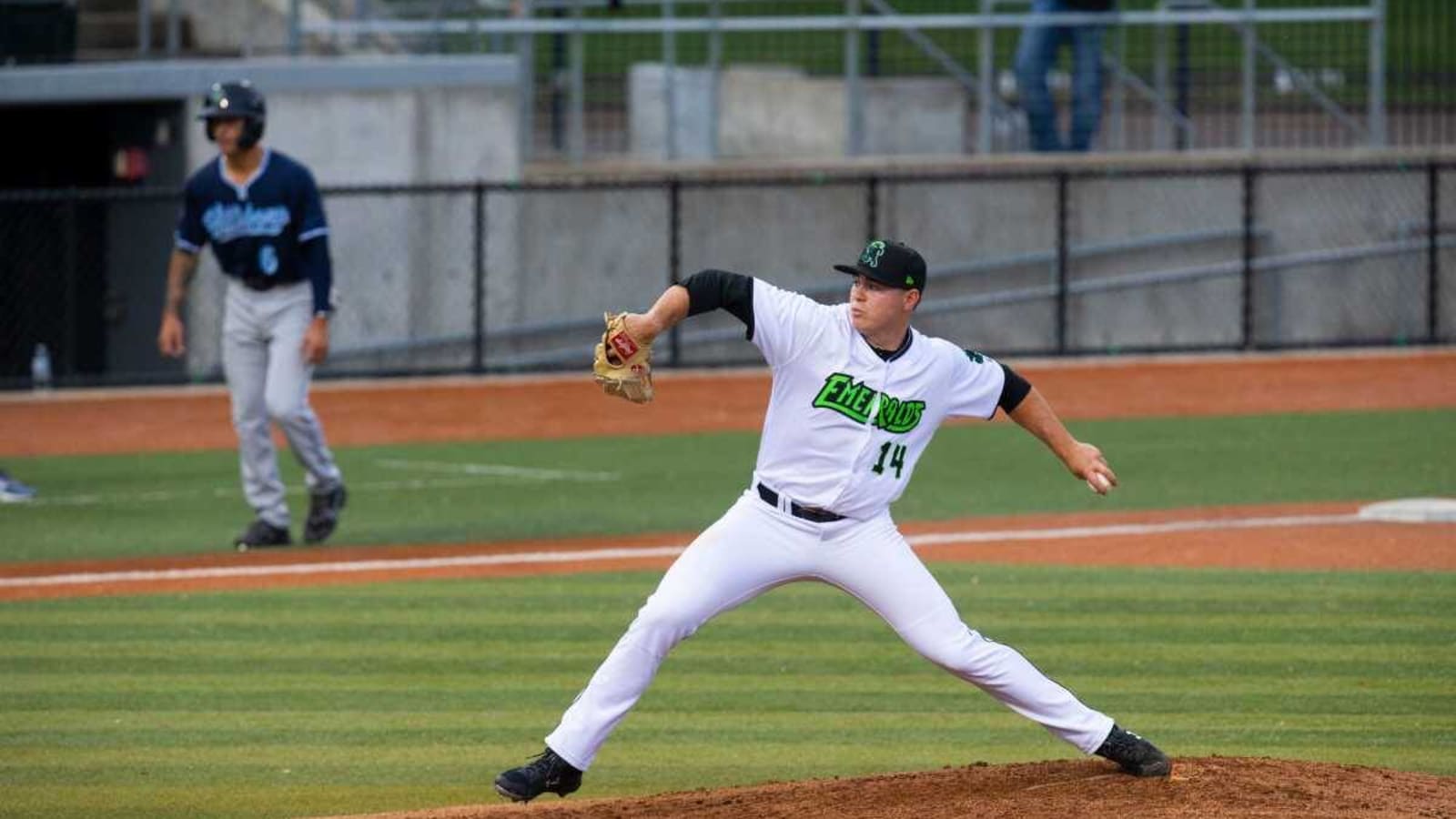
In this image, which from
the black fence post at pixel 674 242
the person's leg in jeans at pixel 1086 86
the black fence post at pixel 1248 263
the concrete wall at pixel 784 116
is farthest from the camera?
the concrete wall at pixel 784 116

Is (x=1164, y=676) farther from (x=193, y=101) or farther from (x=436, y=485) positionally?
(x=193, y=101)

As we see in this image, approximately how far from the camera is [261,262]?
12.1 metres

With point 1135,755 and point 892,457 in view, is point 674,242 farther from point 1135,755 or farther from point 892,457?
point 1135,755

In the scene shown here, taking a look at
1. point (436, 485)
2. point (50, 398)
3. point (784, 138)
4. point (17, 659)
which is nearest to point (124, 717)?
point (17, 659)

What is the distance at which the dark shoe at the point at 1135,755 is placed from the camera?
23.9 feet

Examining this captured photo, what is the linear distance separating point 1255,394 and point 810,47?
7.22m

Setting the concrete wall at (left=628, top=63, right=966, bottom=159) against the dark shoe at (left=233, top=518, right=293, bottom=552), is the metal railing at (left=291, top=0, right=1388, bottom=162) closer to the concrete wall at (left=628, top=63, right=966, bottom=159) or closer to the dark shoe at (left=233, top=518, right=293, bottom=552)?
the concrete wall at (left=628, top=63, right=966, bottom=159)

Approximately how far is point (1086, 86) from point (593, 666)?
14157 mm

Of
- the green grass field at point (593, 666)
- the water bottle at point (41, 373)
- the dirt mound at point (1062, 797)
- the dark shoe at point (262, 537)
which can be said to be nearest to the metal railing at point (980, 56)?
the water bottle at point (41, 373)

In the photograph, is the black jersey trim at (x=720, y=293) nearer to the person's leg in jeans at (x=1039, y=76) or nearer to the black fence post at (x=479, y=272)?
the black fence post at (x=479, y=272)

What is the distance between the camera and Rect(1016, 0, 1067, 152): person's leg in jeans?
878 inches

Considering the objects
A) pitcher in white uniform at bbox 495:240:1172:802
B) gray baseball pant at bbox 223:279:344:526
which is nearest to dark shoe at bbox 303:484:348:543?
gray baseball pant at bbox 223:279:344:526

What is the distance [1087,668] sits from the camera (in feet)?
31.9

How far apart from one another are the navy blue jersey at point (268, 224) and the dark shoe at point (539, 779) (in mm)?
5561
